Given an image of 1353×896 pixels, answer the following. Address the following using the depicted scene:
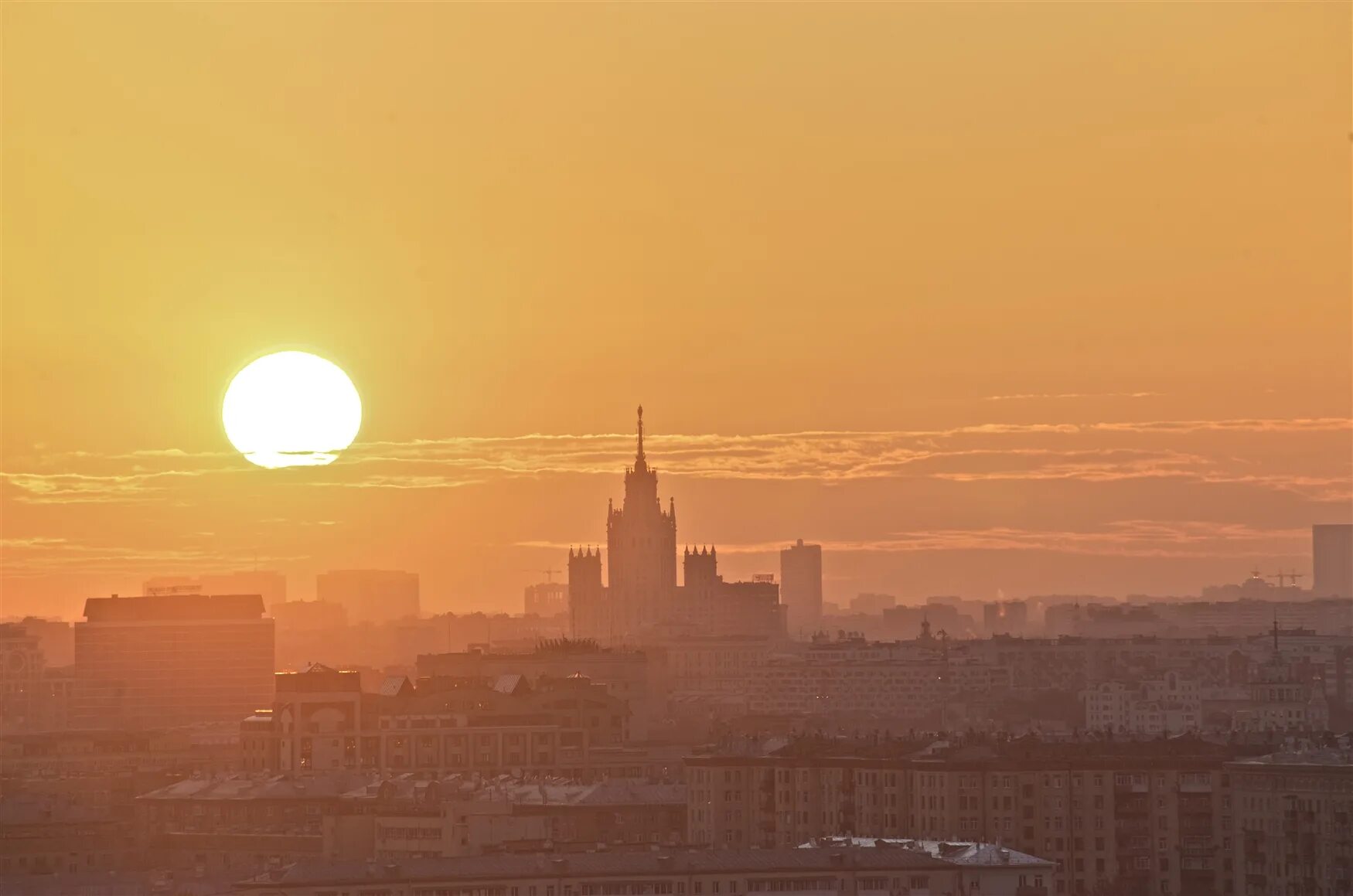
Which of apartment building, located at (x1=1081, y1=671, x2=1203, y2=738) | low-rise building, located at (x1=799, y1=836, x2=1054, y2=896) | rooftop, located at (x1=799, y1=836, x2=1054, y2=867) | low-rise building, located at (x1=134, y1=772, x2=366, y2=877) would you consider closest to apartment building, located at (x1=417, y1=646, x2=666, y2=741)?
apartment building, located at (x1=1081, y1=671, x2=1203, y2=738)

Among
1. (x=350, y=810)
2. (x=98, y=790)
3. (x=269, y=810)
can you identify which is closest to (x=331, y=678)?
(x=98, y=790)

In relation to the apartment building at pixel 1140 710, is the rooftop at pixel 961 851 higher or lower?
higher

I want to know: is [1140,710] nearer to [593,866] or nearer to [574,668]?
[574,668]

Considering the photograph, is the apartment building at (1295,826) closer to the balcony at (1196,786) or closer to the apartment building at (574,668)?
the balcony at (1196,786)

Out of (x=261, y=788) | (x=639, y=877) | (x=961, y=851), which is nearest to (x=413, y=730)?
(x=261, y=788)

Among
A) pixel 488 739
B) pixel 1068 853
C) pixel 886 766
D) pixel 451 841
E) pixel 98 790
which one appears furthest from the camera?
pixel 488 739

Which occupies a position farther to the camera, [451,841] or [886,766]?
[886,766]

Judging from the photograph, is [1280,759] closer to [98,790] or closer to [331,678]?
[98,790]

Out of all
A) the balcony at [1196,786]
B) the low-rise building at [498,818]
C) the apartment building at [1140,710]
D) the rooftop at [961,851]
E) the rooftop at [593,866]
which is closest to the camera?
the rooftop at [593,866]

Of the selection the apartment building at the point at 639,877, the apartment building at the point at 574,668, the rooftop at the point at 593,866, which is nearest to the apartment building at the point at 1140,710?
the apartment building at the point at 574,668

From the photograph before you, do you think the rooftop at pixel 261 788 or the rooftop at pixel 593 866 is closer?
the rooftop at pixel 593 866

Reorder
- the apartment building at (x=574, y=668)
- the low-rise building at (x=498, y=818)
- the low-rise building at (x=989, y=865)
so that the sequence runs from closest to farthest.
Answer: the low-rise building at (x=989, y=865) < the low-rise building at (x=498, y=818) < the apartment building at (x=574, y=668)
